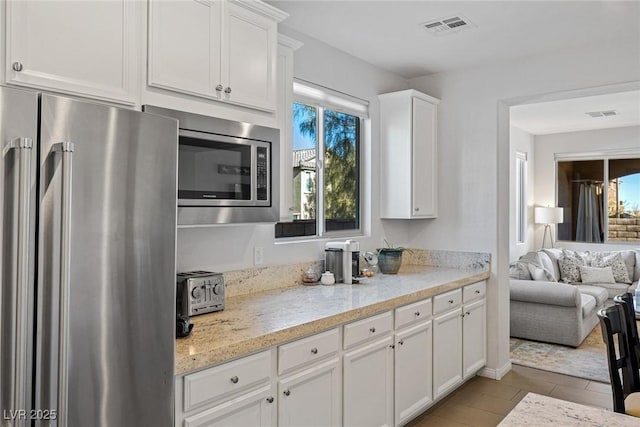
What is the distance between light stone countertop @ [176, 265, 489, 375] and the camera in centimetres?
179

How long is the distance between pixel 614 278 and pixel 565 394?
3.49 m

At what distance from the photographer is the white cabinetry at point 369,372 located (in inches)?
96.3

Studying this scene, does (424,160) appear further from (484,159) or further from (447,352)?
(447,352)

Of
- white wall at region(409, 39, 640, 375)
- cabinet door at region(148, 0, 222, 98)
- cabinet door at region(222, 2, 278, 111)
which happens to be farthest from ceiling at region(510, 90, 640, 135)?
cabinet door at region(148, 0, 222, 98)

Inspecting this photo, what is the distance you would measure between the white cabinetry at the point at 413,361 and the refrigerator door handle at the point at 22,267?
80.1 inches

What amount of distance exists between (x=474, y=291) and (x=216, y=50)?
2.67 m

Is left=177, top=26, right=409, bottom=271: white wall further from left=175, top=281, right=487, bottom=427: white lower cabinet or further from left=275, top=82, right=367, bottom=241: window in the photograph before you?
left=175, top=281, right=487, bottom=427: white lower cabinet

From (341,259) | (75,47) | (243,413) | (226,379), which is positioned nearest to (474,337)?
(341,259)

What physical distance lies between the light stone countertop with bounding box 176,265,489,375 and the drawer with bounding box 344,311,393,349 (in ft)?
0.15

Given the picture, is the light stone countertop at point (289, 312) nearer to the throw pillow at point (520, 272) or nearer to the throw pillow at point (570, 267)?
the throw pillow at point (520, 272)

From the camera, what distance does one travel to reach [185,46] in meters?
2.05

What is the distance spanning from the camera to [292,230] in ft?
11.1

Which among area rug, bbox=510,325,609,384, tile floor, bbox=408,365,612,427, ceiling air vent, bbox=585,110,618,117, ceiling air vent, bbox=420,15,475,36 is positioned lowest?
tile floor, bbox=408,365,612,427

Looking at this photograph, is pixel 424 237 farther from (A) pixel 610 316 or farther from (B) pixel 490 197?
(A) pixel 610 316
